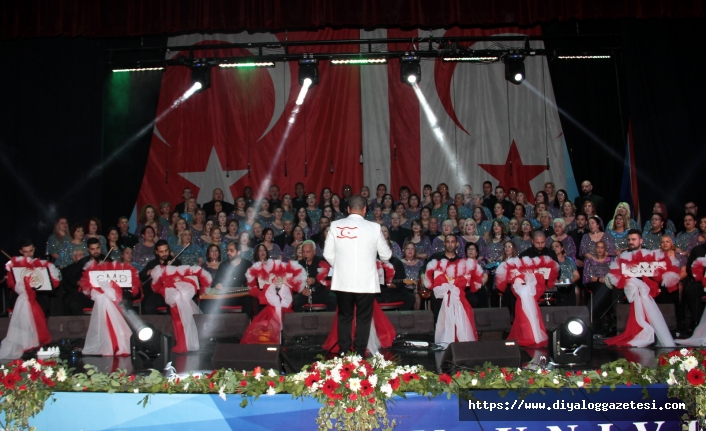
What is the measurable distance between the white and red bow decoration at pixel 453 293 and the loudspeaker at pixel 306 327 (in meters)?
1.14

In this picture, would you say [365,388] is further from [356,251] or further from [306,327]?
[306,327]

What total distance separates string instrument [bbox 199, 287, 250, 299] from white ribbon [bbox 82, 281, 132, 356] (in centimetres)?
96

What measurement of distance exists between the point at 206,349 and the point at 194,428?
2871mm

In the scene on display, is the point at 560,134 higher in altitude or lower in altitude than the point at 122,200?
higher

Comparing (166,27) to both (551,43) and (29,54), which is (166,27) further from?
(551,43)

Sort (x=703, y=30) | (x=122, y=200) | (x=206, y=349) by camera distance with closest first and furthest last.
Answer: (x=206, y=349)
(x=703, y=30)
(x=122, y=200)

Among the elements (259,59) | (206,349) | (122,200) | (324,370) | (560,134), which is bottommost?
(206,349)

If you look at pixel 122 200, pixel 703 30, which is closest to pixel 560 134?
pixel 703 30

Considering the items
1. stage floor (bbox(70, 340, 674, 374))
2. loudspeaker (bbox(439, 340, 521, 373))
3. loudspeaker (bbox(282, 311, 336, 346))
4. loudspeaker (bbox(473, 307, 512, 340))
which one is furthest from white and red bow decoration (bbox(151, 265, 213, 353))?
loudspeaker (bbox(439, 340, 521, 373))

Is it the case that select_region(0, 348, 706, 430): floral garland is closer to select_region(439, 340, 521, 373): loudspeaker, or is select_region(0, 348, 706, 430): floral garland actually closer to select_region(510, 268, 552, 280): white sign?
select_region(439, 340, 521, 373): loudspeaker

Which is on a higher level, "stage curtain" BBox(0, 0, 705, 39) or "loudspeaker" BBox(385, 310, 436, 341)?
"stage curtain" BBox(0, 0, 705, 39)

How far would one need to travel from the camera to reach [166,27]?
945 centimetres

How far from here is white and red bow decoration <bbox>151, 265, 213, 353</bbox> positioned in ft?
22.7

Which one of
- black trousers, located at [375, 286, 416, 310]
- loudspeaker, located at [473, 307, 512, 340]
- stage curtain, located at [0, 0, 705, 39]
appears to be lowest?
loudspeaker, located at [473, 307, 512, 340]
